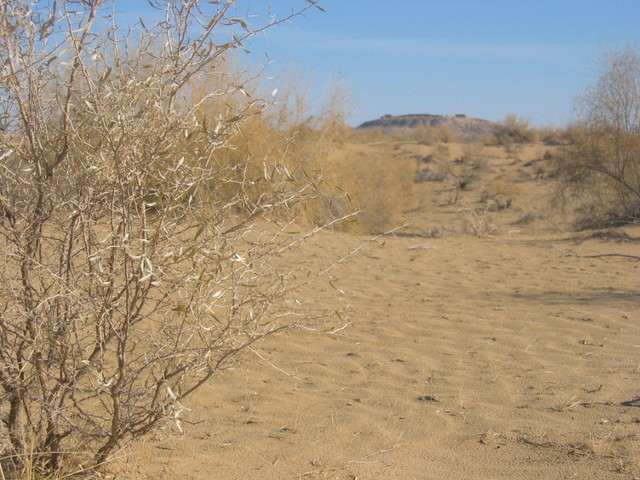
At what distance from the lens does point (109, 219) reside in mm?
2900

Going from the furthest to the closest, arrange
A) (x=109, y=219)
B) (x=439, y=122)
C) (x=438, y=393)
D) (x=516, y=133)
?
(x=439, y=122) < (x=516, y=133) < (x=438, y=393) < (x=109, y=219)

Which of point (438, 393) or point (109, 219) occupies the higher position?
point (109, 219)

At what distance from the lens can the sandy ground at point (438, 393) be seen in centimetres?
346

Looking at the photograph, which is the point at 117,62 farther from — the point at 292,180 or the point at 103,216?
the point at 292,180

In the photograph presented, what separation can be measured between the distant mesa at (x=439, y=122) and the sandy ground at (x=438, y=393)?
2574 inches

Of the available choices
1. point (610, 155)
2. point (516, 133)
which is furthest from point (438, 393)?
point (516, 133)

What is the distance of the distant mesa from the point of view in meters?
74.2

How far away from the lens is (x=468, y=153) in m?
33.2

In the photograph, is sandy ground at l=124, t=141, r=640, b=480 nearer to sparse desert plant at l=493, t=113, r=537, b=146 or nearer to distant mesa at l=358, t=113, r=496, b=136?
sparse desert plant at l=493, t=113, r=537, b=146

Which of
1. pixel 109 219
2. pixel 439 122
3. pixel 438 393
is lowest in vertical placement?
pixel 438 393

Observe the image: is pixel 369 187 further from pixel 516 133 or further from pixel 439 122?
pixel 439 122

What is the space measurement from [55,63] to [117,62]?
29 centimetres

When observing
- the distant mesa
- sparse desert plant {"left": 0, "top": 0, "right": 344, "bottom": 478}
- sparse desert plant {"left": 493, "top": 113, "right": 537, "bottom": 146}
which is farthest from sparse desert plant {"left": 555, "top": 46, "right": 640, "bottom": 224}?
the distant mesa

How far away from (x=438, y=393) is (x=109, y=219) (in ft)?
8.42
